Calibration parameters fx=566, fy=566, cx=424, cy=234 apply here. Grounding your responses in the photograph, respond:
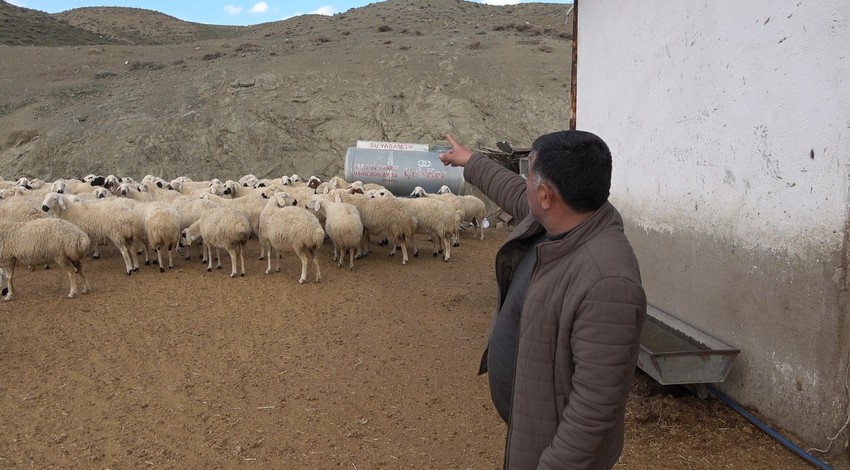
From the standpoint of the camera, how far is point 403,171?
56.1ft

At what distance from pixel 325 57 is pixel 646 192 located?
84.5 feet

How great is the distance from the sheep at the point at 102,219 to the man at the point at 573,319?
9792 mm

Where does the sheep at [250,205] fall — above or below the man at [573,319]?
below

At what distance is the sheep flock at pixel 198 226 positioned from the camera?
8719mm

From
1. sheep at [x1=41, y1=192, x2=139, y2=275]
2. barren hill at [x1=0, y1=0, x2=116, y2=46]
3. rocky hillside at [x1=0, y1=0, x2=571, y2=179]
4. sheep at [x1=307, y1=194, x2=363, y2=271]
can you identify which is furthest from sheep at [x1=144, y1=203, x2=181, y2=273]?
barren hill at [x1=0, y1=0, x2=116, y2=46]

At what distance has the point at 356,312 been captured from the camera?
8320 mm

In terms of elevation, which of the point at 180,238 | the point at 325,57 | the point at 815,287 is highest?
the point at 325,57

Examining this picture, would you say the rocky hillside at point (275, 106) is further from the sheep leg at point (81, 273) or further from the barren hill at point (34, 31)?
the sheep leg at point (81, 273)

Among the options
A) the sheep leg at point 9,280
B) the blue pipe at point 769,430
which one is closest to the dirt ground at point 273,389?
the blue pipe at point 769,430

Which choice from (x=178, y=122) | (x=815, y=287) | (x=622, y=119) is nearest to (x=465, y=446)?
(x=815, y=287)

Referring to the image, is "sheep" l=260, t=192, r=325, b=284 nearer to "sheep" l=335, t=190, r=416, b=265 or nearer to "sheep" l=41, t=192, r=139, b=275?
"sheep" l=335, t=190, r=416, b=265

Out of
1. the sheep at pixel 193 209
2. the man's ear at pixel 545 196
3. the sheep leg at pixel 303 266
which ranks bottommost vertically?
the sheep leg at pixel 303 266

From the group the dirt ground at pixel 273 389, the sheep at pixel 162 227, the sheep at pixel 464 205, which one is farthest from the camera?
the sheep at pixel 464 205

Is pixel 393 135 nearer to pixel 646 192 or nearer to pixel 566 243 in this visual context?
pixel 646 192
